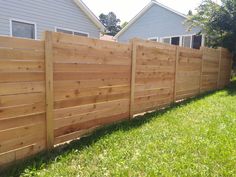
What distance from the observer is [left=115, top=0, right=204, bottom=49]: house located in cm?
1795

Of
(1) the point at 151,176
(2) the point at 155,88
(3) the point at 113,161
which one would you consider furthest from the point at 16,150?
(2) the point at 155,88

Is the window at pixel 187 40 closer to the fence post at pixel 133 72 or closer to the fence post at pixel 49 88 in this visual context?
the fence post at pixel 133 72

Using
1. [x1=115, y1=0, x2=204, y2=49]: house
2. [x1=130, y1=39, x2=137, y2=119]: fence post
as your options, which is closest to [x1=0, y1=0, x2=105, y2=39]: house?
[x1=130, y1=39, x2=137, y2=119]: fence post

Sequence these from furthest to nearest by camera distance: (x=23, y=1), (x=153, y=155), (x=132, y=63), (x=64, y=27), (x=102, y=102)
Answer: (x=64, y=27) → (x=23, y=1) → (x=132, y=63) → (x=102, y=102) → (x=153, y=155)

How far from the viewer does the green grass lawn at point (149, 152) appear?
321cm

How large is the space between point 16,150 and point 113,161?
1.37 meters

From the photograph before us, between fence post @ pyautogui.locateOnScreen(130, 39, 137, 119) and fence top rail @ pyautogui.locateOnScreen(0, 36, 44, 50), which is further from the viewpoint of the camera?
fence post @ pyautogui.locateOnScreen(130, 39, 137, 119)

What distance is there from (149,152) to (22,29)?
8.19 metres

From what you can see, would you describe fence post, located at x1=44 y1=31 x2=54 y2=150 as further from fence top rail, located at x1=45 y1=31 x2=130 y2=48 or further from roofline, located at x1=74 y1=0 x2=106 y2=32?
roofline, located at x1=74 y1=0 x2=106 y2=32

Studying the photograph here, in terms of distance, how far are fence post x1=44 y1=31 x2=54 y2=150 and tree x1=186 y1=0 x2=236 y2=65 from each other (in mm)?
11438

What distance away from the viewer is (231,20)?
42.0ft

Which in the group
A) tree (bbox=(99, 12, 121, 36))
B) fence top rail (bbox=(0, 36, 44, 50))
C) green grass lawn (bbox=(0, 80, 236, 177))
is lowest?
green grass lawn (bbox=(0, 80, 236, 177))

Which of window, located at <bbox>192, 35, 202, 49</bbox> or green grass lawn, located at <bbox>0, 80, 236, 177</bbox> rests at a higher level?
window, located at <bbox>192, 35, 202, 49</bbox>

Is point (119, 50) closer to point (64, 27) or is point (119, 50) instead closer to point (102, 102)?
point (102, 102)
